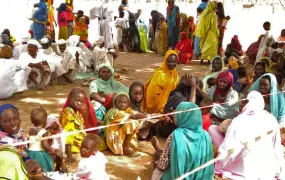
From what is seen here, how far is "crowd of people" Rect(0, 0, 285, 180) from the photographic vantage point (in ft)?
12.9

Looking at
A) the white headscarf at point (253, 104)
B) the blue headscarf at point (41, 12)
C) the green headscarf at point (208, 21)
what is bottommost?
the white headscarf at point (253, 104)

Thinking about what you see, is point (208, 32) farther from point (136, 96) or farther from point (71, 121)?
point (71, 121)

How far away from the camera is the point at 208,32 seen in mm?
12141

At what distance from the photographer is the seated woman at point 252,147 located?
4.67m

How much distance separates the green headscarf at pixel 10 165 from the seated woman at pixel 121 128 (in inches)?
100

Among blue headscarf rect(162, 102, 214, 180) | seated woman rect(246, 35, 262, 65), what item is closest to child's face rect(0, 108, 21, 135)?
blue headscarf rect(162, 102, 214, 180)

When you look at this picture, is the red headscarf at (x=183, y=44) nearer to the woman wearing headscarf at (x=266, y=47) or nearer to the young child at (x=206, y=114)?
the woman wearing headscarf at (x=266, y=47)

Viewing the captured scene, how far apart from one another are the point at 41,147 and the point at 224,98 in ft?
10.4

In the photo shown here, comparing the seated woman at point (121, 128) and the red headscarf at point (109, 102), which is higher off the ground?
the red headscarf at point (109, 102)

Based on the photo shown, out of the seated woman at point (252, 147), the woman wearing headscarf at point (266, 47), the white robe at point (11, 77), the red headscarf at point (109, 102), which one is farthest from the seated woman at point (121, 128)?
the woman wearing headscarf at point (266, 47)

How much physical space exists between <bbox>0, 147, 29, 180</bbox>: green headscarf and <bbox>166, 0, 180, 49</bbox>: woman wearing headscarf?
→ 11.0 metres

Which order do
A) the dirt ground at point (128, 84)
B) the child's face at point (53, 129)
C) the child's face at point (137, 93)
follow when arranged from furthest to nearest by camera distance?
the child's face at point (137, 93) < the dirt ground at point (128, 84) < the child's face at point (53, 129)

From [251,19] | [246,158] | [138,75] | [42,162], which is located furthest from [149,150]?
[251,19]

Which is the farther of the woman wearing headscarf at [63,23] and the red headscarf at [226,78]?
the woman wearing headscarf at [63,23]
